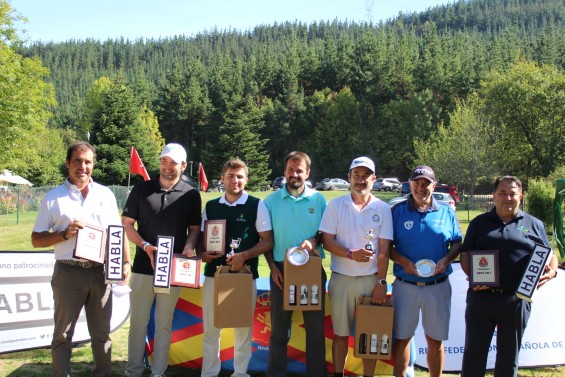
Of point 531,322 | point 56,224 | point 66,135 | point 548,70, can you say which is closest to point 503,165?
point 548,70

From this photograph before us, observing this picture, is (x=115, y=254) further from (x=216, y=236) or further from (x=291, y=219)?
(x=291, y=219)

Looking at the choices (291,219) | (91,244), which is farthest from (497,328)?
(91,244)

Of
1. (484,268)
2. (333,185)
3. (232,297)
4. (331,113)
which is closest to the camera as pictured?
(484,268)

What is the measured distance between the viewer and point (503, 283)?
406cm

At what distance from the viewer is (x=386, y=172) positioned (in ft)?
216

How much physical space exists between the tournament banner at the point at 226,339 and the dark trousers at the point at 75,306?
2.69 feet

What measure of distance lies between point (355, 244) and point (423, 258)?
557 millimetres

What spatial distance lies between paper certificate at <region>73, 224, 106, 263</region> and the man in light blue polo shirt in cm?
138

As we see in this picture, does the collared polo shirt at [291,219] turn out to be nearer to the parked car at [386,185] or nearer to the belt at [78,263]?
the belt at [78,263]

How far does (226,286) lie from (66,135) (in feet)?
240

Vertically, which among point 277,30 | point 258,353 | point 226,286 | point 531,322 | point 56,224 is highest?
point 277,30

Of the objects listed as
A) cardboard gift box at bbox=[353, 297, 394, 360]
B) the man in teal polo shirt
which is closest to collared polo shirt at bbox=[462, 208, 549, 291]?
cardboard gift box at bbox=[353, 297, 394, 360]

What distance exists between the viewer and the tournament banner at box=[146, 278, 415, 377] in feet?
16.7

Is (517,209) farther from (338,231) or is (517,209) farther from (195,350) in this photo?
(195,350)
